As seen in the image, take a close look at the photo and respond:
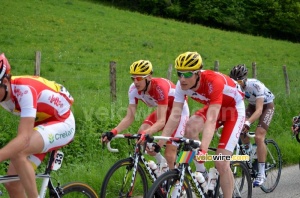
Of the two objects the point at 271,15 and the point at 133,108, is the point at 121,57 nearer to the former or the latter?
the point at 133,108

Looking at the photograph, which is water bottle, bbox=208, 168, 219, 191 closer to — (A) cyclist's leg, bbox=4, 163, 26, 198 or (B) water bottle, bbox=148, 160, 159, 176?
(B) water bottle, bbox=148, 160, 159, 176

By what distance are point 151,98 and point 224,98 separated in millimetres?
1086

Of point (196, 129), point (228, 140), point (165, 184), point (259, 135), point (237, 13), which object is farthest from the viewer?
point (237, 13)

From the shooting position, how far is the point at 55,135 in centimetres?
470

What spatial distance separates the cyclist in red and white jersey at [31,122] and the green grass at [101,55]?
2.72 meters

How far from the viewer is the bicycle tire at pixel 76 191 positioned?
195 inches

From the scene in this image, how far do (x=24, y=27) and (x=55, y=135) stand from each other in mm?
23866

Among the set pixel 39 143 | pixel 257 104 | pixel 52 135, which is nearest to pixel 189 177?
pixel 52 135

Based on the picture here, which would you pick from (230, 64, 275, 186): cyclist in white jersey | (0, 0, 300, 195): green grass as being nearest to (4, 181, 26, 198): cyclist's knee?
(0, 0, 300, 195): green grass

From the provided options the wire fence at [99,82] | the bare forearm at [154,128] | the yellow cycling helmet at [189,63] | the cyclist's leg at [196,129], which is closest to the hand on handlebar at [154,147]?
the bare forearm at [154,128]

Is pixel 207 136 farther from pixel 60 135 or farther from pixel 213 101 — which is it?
pixel 60 135

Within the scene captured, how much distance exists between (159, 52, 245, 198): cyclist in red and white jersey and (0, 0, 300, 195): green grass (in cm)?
201

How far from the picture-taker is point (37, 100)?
4637 mm

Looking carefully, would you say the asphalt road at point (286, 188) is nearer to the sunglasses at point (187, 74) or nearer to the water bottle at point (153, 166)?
the water bottle at point (153, 166)
